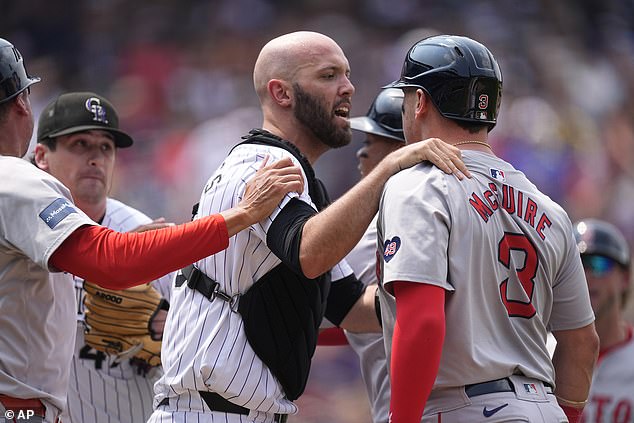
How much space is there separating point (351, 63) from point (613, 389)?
7352 mm

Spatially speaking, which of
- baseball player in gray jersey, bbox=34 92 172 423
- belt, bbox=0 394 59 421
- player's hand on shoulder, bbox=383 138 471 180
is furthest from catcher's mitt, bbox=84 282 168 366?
player's hand on shoulder, bbox=383 138 471 180

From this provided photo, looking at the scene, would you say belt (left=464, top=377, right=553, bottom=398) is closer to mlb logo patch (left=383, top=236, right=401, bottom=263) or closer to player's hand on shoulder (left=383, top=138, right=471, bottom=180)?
mlb logo patch (left=383, top=236, right=401, bottom=263)

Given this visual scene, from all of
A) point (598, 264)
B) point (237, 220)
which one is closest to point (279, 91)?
point (237, 220)

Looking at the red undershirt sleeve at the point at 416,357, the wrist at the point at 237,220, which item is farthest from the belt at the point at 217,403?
the red undershirt sleeve at the point at 416,357

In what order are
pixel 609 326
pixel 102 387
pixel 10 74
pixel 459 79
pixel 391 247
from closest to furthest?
pixel 391 247 → pixel 459 79 → pixel 10 74 → pixel 102 387 → pixel 609 326

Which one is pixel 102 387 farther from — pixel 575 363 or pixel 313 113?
pixel 575 363

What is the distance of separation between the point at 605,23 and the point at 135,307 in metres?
10.9

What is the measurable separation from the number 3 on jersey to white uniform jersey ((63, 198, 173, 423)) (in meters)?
2.28

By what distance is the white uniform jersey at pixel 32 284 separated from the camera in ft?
10.9

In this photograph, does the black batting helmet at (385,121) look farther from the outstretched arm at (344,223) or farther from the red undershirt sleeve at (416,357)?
the red undershirt sleeve at (416,357)

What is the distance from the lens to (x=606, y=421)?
212 inches

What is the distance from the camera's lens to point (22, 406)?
11.3ft

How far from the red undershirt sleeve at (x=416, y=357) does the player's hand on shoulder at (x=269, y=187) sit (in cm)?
71

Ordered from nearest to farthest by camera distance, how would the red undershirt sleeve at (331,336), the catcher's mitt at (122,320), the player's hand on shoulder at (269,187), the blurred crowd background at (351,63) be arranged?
the player's hand on shoulder at (269,187) < the catcher's mitt at (122,320) < the red undershirt sleeve at (331,336) < the blurred crowd background at (351,63)
